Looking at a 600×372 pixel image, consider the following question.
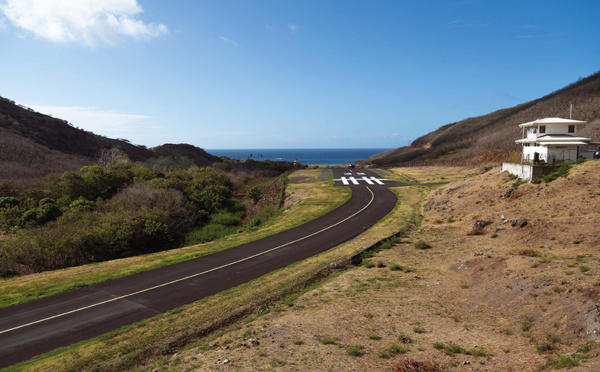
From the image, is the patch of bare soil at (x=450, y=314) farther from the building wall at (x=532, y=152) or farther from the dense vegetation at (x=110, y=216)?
the dense vegetation at (x=110, y=216)

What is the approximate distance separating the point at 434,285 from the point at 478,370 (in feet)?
21.5

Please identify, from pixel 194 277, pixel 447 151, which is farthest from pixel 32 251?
pixel 447 151

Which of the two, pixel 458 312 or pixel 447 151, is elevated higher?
pixel 447 151

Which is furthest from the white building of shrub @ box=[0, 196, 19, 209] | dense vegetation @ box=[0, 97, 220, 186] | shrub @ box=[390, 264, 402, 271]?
dense vegetation @ box=[0, 97, 220, 186]

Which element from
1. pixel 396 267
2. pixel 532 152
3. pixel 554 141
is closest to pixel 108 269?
pixel 396 267

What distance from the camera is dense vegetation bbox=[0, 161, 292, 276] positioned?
2295 cm

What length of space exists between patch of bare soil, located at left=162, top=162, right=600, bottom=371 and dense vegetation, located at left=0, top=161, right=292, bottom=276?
747 inches

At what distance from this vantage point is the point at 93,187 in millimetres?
40812

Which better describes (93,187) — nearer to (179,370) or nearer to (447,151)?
(179,370)

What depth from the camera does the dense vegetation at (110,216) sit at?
2295 cm

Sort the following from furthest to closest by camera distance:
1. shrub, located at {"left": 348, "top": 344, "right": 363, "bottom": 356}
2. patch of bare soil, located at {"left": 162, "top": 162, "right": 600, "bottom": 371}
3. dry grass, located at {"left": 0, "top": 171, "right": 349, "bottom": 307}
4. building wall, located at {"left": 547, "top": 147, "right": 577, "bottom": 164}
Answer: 1. building wall, located at {"left": 547, "top": 147, "right": 577, "bottom": 164}
2. dry grass, located at {"left": 0, "top": 171, "right": 349, "bottom": 307}
3. shrub, located at {"left": 348, "top": 344, "right": 363, "bottom": 356}
4. patch of bare soil, located at {"left": 162, "top": 162, "right": 600, "bottom": 371}

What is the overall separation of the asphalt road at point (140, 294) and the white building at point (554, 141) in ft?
64.5

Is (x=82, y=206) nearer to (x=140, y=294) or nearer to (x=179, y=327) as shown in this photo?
(x=140, y=294)

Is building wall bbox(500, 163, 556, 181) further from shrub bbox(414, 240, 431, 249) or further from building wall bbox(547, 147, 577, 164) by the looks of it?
shrub bbox(414, 240, 431, 249)
